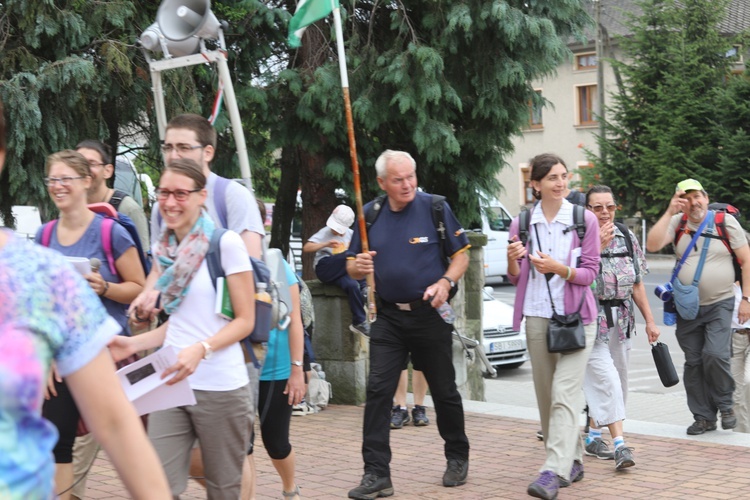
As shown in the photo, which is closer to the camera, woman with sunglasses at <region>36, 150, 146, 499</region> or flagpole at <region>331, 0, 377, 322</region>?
woman with sunglasses at <region>36, 150, 146, 499</region>

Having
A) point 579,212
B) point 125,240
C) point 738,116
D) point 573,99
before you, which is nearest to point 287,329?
point 125,240

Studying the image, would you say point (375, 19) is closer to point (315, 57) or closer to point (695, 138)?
point (315, 57)

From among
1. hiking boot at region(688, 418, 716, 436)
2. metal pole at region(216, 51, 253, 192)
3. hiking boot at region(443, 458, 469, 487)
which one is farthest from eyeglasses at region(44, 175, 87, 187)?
hiking boot at region(688, 418, 716, 436)

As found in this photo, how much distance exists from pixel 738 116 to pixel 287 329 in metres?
31.7

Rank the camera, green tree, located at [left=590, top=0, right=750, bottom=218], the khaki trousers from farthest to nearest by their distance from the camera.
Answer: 1. green tree, located at [left=590, top=0, right=750, bottom=218]
2. the camera
3. the khaki trousers

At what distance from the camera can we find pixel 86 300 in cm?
205

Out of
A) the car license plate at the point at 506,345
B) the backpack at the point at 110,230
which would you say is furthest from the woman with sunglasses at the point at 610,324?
the car license plate at the point at 506,345

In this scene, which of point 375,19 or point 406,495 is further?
point 375,19

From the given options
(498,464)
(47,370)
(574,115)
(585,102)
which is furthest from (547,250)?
(585,102)

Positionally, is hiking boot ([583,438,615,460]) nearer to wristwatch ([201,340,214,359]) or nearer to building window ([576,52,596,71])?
wristwatch ([201,340,214,359])

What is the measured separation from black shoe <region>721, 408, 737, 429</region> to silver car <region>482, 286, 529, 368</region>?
19.7ft

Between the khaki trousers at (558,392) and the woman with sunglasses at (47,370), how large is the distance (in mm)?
4367

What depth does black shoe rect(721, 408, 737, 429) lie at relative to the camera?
8.37 m

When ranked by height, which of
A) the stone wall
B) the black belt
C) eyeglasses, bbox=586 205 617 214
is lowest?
the stone wall
